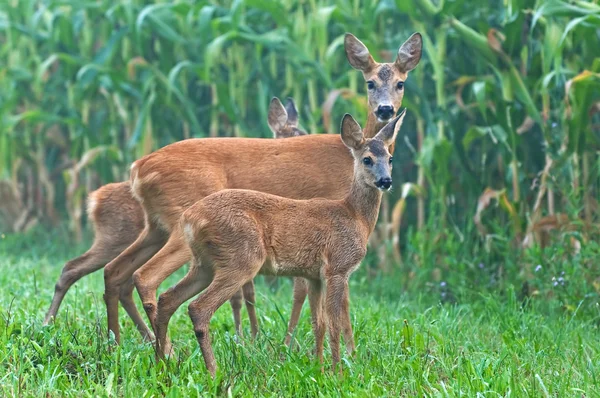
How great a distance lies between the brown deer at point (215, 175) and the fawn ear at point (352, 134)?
0.47 m

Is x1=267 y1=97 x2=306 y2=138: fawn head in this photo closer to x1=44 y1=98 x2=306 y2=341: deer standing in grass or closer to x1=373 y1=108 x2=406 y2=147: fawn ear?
x1=44 y1=98 x2=306 y2=341: deer standing in grass

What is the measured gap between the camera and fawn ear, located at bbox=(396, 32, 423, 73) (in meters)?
6.31

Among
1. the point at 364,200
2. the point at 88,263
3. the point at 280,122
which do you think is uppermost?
the point at 364,200

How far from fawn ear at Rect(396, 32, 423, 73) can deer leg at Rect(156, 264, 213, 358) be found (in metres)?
2.21

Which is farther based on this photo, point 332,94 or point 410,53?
point 332,94

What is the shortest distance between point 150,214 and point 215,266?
43.4 inches

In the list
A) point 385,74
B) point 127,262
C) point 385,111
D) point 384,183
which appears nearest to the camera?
point 384,183

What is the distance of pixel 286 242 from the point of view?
4.75 meters

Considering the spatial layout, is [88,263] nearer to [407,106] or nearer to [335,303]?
[335,303]

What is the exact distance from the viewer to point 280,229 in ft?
15.6

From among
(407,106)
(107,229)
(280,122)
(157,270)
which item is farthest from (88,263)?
A: (407,106)

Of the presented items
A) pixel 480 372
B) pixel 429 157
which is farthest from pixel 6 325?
pixel 429 157

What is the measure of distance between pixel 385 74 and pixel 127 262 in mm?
1981

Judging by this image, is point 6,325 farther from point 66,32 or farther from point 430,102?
point 66,32
